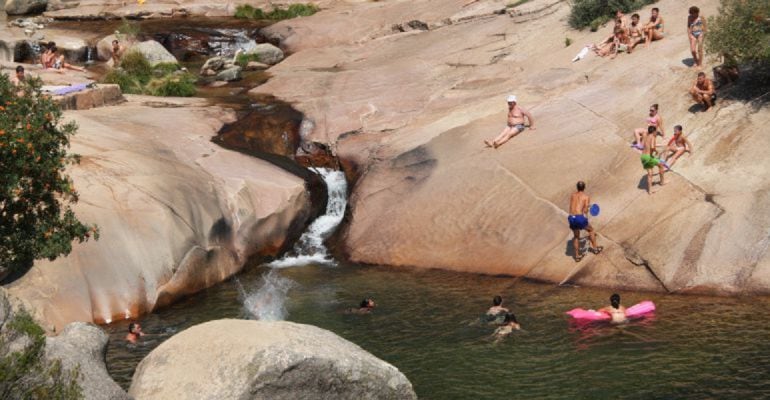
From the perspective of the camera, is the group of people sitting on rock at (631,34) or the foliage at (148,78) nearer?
the group of people sitting on rock at (631,34)

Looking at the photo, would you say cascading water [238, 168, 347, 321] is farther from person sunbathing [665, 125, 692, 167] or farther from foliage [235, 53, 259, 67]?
foliage [235, 53, 259, 67]

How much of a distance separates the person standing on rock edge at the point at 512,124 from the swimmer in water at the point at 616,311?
6.98 metres

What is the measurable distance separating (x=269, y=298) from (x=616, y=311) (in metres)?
8.05

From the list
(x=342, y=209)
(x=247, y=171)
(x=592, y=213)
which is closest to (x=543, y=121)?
(x=592, y=213)

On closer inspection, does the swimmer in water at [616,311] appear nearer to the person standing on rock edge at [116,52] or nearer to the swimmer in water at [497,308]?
the swimmer in water at [497,308]

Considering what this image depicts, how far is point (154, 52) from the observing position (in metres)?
42.2

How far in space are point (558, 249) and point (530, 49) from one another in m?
10.9

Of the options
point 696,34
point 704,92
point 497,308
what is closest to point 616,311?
point 497,308

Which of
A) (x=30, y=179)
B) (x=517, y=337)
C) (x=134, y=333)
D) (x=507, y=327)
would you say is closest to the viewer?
(x=30, y=179)

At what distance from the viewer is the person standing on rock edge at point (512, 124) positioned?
1067 inches

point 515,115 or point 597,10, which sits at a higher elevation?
point 597,10

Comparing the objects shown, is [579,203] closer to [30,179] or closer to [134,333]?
[134,333]

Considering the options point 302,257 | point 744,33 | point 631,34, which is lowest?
point 302,257

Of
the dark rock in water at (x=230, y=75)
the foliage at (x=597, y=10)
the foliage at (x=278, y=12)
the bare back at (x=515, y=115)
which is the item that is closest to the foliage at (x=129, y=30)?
the foliage at (x=278, y=12)
